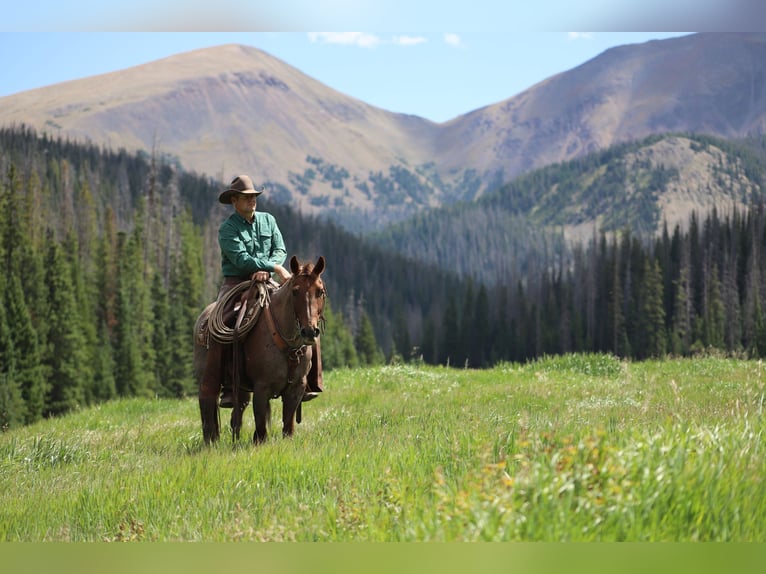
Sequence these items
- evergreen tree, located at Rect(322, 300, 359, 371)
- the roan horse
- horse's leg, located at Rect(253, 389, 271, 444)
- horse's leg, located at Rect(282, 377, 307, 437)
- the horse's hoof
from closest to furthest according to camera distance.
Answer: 1. the roan horse
2. horse's leg, located at Rect(253, 389, 271, 444)
3. horse's leg, located at Rect(282, 377, 307, 437)
4. the horse's hoof
5. evergreen tree, located at Rect(322, 300, 359, 371)

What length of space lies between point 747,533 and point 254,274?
8.15m

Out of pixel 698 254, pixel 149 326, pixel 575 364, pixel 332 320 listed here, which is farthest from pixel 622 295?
pixel 575 364

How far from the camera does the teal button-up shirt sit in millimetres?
11781

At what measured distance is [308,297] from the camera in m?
10.6

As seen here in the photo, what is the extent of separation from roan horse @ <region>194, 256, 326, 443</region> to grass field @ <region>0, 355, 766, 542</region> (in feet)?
1.71

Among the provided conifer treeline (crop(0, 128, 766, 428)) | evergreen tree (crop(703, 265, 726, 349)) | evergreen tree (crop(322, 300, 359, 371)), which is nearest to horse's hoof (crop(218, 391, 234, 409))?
conifer treeline (crop(0, 128, 766, 428))

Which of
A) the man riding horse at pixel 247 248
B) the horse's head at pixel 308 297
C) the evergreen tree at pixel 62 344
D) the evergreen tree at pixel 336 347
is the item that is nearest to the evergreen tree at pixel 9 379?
the evergreen tree at pixel 62 344

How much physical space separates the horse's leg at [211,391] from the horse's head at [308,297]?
1.83m

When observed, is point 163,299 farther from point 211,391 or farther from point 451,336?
point 451,336

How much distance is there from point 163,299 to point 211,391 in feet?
298

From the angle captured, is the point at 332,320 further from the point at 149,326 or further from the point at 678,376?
the point at 678,376

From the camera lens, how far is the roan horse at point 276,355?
35.1 ft

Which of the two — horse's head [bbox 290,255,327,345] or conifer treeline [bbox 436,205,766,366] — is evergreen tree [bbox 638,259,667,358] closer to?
conifer treeline [bbox 436,205,766,366]

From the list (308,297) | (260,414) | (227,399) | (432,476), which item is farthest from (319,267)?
(432,476)
